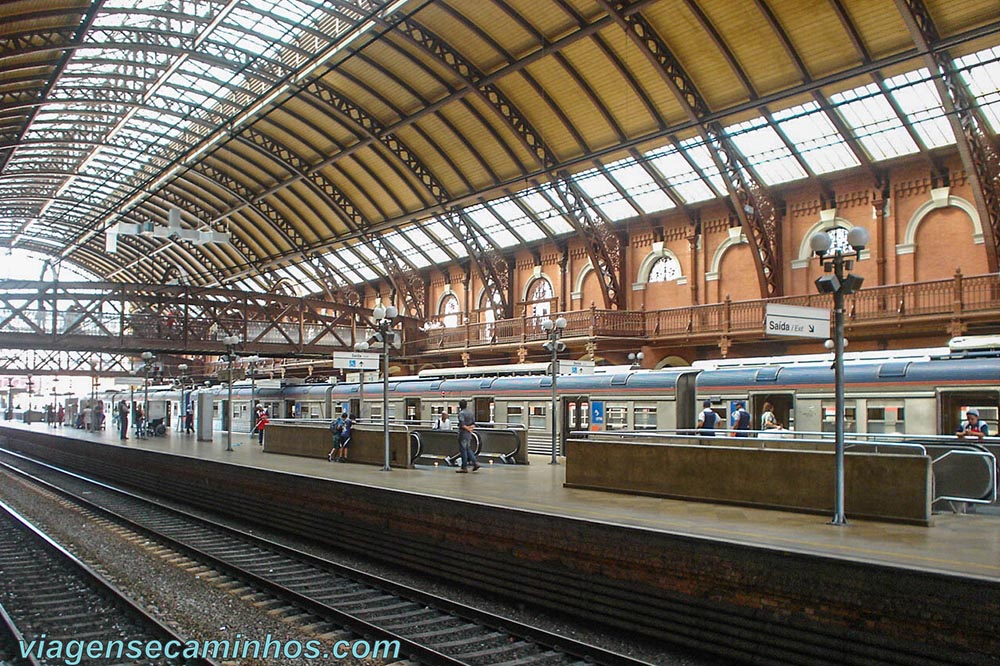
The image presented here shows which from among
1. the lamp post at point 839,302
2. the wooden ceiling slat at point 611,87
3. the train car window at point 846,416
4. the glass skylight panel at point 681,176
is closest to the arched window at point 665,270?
the glass skylight panel at point 681,176

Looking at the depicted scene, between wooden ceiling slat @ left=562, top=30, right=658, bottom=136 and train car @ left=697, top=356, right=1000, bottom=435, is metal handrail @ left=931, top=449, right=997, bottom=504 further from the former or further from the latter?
wooden ceiling slat @ left=562, top=30, right=658, bottom=136

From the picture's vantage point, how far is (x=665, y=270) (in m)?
36.8

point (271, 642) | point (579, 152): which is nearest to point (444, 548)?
point (271, 642)

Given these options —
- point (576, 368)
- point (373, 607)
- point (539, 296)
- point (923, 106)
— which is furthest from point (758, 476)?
point (539, 296)

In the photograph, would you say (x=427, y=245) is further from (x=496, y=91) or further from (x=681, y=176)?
(x=681, y=176)

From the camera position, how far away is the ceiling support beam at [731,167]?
92.8 ft

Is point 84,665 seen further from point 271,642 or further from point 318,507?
point 318,507

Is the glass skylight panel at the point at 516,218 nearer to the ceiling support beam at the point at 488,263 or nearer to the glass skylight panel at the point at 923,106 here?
the ceiling support beam at the point at 488,263

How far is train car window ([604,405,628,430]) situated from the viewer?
25422mm

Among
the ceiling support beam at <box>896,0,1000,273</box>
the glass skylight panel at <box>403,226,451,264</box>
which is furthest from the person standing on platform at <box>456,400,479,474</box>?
the glass skylight panel at <box>403,226,451,264</box>

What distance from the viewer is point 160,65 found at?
3588 cm

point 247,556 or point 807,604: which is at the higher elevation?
point 807,604

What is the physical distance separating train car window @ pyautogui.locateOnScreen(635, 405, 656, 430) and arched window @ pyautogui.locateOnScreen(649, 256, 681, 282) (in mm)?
12695

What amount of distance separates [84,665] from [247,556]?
6.31 metres
